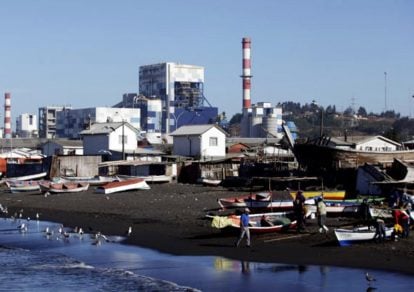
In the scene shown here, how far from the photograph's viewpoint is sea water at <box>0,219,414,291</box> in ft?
67.8

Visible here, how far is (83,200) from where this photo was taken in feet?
173

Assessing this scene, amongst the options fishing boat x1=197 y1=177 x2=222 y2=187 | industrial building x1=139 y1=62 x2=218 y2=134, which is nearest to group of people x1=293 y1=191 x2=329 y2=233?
fishing boat x1=197 y1=177 x2=222 y2=187

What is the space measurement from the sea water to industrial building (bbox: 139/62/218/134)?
127 metres

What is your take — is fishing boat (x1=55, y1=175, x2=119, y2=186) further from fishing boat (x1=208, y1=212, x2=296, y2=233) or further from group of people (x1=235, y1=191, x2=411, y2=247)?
group of people (x1=235, y1=191, x2=411, y2=247)

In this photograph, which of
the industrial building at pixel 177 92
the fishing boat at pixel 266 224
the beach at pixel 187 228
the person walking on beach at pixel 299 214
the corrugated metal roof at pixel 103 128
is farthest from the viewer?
the industrial building at pixel 177 92

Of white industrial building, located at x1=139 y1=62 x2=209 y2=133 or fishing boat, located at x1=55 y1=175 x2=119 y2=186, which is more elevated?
white industrial building, located at x1=139 y1=62 x2=209 y2=133

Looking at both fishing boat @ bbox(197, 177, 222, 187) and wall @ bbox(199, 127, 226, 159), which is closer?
fishing boat @ bbox(197, 177, 222, 187)

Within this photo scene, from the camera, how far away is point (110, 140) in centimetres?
8244

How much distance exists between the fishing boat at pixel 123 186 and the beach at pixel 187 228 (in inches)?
37.7

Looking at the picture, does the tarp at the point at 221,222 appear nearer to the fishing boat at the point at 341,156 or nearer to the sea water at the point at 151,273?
the sea water at the point at 151,273

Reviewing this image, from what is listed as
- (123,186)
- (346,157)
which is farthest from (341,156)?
(123,186)

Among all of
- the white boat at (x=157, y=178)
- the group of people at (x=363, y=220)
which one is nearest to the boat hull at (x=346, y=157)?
the white boat at (x=157, y=178)

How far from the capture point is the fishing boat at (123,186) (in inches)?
2239

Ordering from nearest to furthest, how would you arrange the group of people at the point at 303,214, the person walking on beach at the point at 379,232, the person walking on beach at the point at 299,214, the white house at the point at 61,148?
1. the person walking on beach at the point at 379,232
2. the group of people at the point at 303,214
3. the person walking on beach at the point at 299,214
4. the white house at the point at 61,148
